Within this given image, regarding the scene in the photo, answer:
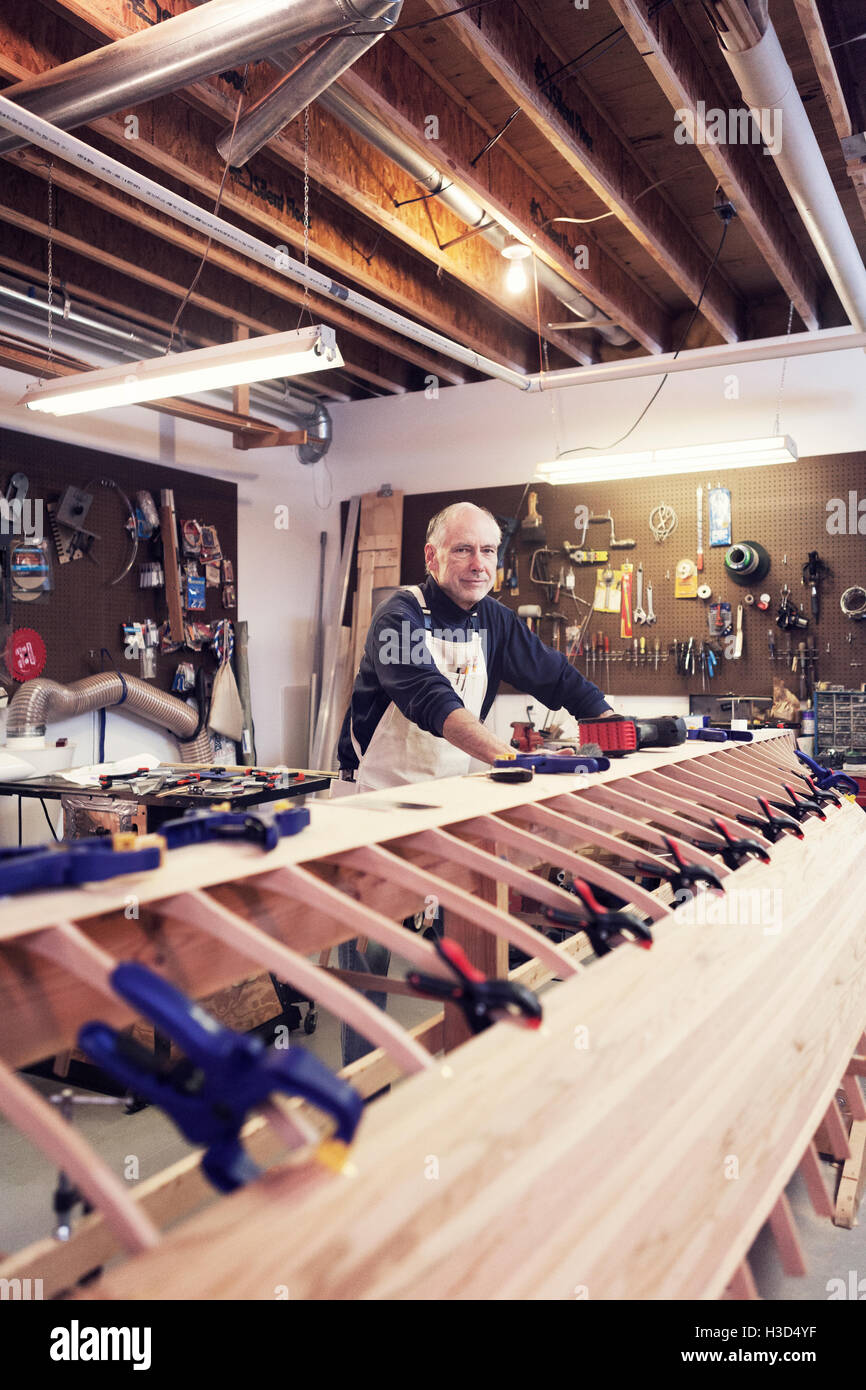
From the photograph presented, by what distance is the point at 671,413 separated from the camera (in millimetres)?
6312

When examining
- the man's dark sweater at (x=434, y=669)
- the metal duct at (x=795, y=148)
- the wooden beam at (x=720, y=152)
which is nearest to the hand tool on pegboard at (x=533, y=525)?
the wooden beam at (x=720, y=152)

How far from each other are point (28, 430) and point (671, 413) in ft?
13.1

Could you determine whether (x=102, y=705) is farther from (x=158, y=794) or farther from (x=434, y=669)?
(x=434, y=669)

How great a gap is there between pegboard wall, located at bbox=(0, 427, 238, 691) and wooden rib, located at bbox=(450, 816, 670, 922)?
4.15 metres

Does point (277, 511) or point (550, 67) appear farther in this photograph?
point (277, 511)

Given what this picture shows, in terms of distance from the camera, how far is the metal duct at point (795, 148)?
2.87m

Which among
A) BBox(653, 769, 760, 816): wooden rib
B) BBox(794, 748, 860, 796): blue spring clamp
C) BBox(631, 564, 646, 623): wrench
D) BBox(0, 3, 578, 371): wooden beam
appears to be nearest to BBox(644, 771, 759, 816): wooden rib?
BBox(653, 769, 760, 816): wooden rib

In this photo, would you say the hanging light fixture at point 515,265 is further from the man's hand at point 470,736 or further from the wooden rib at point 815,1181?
the wooden rib at point 815,1181

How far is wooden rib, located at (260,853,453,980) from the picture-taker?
115 cm

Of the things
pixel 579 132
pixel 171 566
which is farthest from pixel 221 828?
pixel 171 566

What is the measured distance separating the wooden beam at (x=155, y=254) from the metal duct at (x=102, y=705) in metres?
2.22
